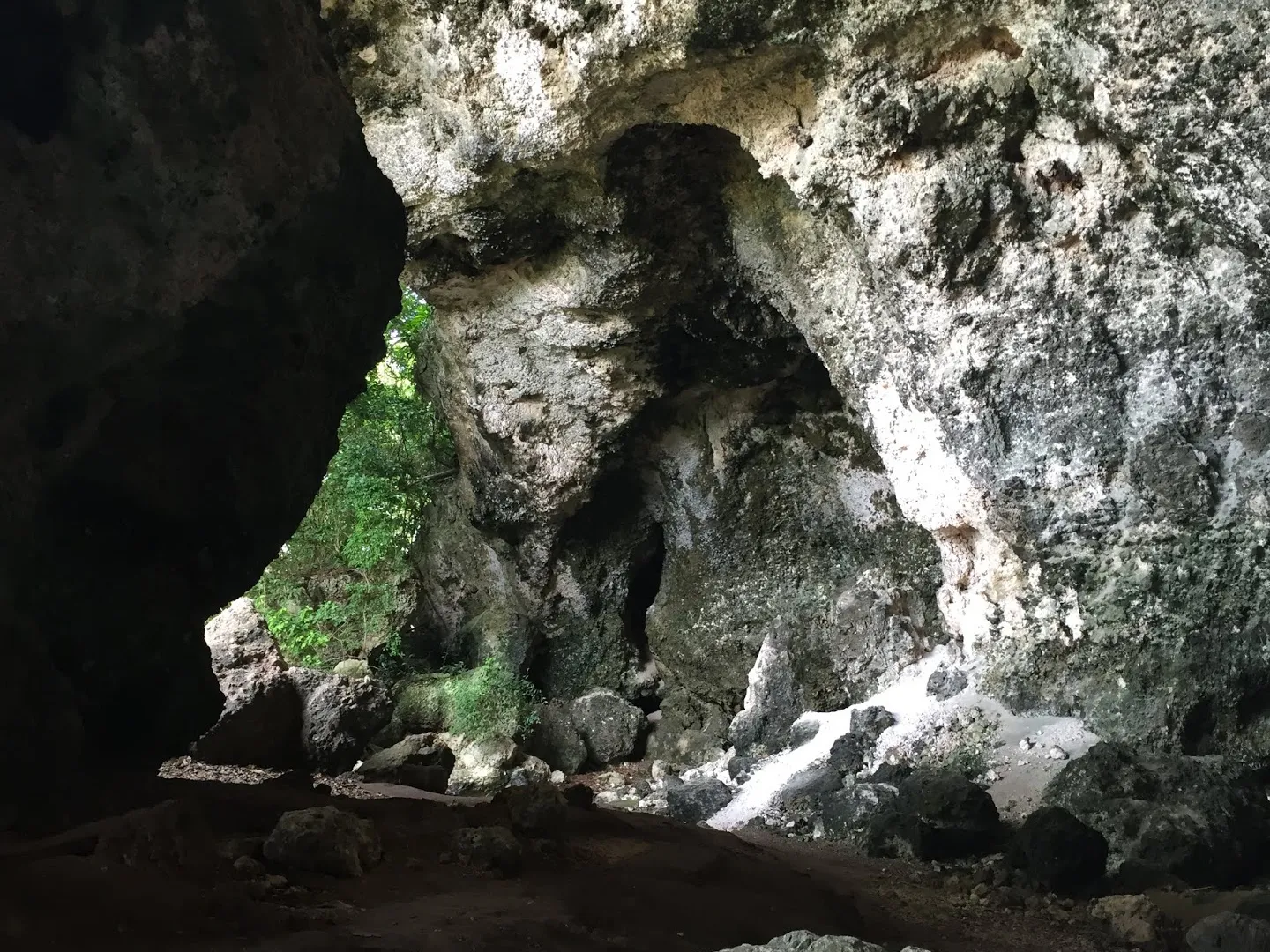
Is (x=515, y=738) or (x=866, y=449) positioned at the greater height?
(x=866, y=449)

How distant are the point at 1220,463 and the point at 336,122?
6.29m

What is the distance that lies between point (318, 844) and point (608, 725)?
902 cm

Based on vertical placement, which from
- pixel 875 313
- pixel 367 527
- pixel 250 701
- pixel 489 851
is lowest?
pixel 489 851

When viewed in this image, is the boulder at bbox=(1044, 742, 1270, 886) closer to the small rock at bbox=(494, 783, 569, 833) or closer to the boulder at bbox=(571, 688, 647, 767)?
the small rock at bbox=(494, 783, 569, 833)

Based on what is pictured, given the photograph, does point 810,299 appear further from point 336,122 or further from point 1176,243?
point 336,122

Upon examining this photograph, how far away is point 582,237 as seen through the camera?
1009cm

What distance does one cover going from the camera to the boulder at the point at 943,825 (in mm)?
5957

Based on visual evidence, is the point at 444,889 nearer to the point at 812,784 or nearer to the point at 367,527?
the point at 812,784

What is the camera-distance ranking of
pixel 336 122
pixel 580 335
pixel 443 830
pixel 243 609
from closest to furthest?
pixel 443 830 → pixel 336 122 → pixel 243 609 → pixel 580 335

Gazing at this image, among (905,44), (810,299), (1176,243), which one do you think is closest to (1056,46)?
(905,44)

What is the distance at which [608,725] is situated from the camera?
11.9m

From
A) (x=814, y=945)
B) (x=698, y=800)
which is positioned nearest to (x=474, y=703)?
(x=698, y=800)


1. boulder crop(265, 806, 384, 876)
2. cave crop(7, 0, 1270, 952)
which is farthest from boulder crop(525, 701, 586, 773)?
boulder crop(265, 806, 384, 876)

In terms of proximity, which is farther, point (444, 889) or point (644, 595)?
point (644, 595)
